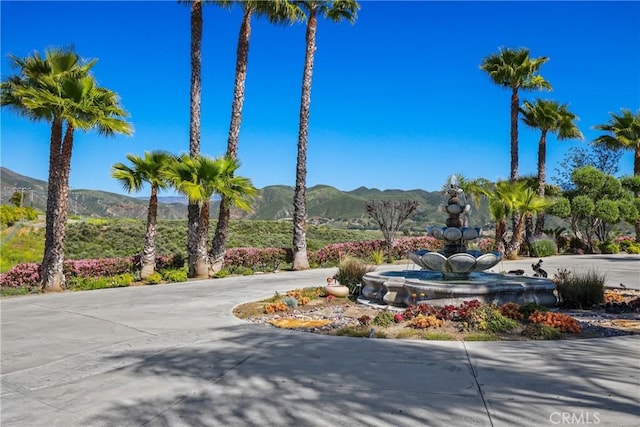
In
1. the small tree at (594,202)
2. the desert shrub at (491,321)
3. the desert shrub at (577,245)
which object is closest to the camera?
the desert shrub at (491,321)

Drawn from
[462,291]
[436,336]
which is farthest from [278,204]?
[436,336]

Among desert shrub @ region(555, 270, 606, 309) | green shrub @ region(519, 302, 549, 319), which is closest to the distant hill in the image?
desert shrub @ region(555, 270, 606, 309)

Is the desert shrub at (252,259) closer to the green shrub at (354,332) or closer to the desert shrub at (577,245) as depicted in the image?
the green shrub at (354,332)

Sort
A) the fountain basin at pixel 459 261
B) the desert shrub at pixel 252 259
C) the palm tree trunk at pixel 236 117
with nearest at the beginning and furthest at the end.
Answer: the fountain basin at pixel 459 261 < the palm tree trunk at pixel 236 117 < the desert shrub at pixel 252 259

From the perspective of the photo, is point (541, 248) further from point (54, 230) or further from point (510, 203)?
point (54, 230)

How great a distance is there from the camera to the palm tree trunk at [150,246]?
15.2 metres

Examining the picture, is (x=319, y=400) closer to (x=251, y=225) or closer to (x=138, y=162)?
(x=138, y=162)

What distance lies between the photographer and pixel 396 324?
24.8 ft

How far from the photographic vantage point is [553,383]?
14.6 ft

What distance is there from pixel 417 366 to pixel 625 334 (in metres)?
3.84

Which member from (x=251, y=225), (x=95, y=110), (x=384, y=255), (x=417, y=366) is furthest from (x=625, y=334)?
(x=251, y=225)

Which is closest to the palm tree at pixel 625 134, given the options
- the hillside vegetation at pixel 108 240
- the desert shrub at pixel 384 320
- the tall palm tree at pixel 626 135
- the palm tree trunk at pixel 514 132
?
the tall palm tree at pixel 626 135
